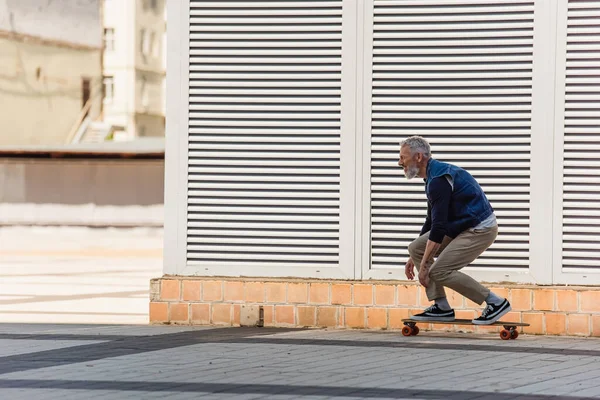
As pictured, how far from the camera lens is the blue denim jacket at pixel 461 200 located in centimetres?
1030

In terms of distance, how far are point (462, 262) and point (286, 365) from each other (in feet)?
7.22

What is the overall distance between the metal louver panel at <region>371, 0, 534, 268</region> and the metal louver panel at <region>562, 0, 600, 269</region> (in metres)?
0.33

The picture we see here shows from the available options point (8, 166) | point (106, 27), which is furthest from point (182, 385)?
point (106, 27)

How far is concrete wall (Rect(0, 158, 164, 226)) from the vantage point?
43.2 meters

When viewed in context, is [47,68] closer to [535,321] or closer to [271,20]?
[271,20]

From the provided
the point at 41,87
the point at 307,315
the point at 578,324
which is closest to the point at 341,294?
the point at 307,315

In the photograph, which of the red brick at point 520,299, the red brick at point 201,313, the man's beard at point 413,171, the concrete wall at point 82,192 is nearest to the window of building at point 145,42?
the concrete wall at point 82,192

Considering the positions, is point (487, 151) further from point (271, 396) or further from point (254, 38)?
point (271, 396)

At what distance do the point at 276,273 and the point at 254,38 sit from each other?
79.3 inches

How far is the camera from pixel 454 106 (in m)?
11.3

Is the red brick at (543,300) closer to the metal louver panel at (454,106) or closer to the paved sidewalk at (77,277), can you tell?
the metal louver panel at (454,106)

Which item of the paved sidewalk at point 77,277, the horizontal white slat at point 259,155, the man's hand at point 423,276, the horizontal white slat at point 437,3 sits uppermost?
the horizontal white slat at point 437,3

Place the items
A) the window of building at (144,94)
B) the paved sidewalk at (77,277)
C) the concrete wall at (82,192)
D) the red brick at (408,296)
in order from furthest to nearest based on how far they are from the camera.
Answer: the window of building at (144,94) → the concrete wall at (82,192) → the paved sidewalk at (77,277) → the red brick at (408,296)

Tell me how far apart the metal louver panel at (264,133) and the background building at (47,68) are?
35.5 meters
